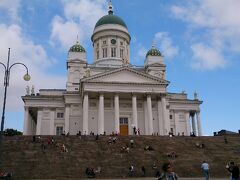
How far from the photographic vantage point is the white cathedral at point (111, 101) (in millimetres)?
55781

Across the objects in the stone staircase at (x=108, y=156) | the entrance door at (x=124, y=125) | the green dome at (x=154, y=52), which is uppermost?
the green dome at (x=154, y=52)

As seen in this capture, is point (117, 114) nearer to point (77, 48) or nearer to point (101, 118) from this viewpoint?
point (101, 118)

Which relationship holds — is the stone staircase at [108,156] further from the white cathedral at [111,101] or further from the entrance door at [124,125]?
the entrance door at [124,125]

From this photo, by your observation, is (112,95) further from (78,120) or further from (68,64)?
(68,64)

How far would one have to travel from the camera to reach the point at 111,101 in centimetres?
5881

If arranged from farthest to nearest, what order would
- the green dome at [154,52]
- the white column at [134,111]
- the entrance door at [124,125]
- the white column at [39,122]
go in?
the green dome at [154,52] → the white column at [39,122] → the entrance door at [124,125] → the white column at [134,111]

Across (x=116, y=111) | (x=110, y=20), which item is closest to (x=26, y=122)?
(x=116, y=111)

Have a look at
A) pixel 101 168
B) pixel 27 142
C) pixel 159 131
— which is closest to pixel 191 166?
pixel 101 168

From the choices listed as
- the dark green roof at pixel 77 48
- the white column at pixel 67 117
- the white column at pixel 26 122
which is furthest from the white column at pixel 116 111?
the dark green roof at pixel 77 48

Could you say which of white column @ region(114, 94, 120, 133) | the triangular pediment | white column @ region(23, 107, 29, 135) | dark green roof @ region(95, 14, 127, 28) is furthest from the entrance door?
dark green roof @ region(95, 14, 127, 28)

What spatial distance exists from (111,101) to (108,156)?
22107mm

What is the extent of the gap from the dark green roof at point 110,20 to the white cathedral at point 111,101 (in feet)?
4.01

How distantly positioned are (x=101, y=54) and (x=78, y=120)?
16.7m

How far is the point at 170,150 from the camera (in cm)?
4044
